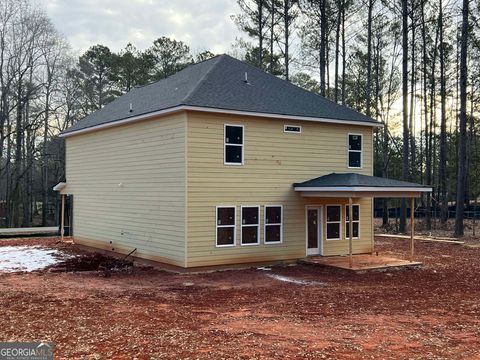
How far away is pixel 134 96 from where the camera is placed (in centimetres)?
1948

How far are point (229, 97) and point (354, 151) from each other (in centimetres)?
519

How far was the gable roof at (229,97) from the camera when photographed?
14039mm

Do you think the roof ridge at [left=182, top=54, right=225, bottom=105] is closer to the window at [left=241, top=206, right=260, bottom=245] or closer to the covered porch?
the window at [left=241, top=206, right=260, bottom=245]

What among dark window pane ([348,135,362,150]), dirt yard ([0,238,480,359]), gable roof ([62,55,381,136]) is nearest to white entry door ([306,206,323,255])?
dirt yard ([0,238,480,359])

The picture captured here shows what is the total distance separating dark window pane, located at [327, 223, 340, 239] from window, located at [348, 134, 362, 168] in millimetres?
2198

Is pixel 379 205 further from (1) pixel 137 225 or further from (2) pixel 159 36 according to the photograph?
(1) pixel 137 225

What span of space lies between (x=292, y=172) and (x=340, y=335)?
8.39 m

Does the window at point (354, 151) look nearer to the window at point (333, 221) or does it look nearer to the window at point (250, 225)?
the window at point (333, 221)

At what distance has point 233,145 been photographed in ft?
46.2

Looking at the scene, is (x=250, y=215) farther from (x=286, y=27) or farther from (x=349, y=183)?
(x=286, y=27)

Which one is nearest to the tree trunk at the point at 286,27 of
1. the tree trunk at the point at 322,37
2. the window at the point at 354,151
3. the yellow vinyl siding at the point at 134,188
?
the tree trunk at the point at 322,37

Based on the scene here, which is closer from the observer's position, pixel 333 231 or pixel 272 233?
pixel 272 233

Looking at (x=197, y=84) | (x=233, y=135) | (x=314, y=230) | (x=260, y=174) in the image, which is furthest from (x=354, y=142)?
(x=197, y=84)

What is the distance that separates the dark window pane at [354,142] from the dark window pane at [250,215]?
4606mm
